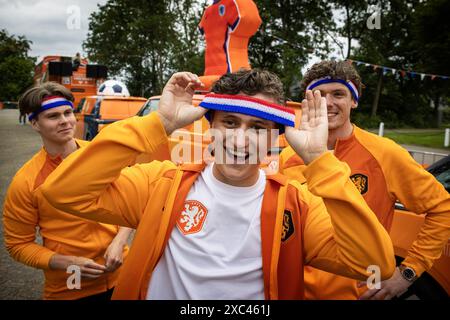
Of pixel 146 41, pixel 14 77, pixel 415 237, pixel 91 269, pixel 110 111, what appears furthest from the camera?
pixel 14 77

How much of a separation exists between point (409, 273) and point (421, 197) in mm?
461

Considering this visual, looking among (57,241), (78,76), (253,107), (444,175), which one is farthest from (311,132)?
(78,76)

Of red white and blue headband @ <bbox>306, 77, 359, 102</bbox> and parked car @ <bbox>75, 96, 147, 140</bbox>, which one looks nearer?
red white and blue headband @ <bbox>306, 77, 359, 102</bbox>

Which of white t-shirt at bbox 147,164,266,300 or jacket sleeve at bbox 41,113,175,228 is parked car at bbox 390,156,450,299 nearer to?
white t-shirt at bbox 147,164,266,300

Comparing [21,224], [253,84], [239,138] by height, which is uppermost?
[253,84]

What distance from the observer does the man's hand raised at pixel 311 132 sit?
5.16ft

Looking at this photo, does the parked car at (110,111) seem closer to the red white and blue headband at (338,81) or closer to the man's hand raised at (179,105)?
the red white and blue headband at (338,81)

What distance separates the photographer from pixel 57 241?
88.0 inches

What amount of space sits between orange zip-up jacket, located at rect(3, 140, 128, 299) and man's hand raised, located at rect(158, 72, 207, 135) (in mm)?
962

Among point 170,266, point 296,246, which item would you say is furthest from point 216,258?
point 296,246

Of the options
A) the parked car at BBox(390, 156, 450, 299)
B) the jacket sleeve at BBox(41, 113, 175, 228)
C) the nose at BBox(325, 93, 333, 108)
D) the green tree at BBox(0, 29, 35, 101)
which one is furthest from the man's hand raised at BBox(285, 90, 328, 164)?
the green tree at BBox(0, 29, 35, 101)

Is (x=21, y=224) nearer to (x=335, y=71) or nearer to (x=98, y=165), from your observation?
(x=98, y=165)

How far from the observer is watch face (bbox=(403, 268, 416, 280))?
228 centimetres

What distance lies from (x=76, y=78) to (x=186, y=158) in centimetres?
1934
